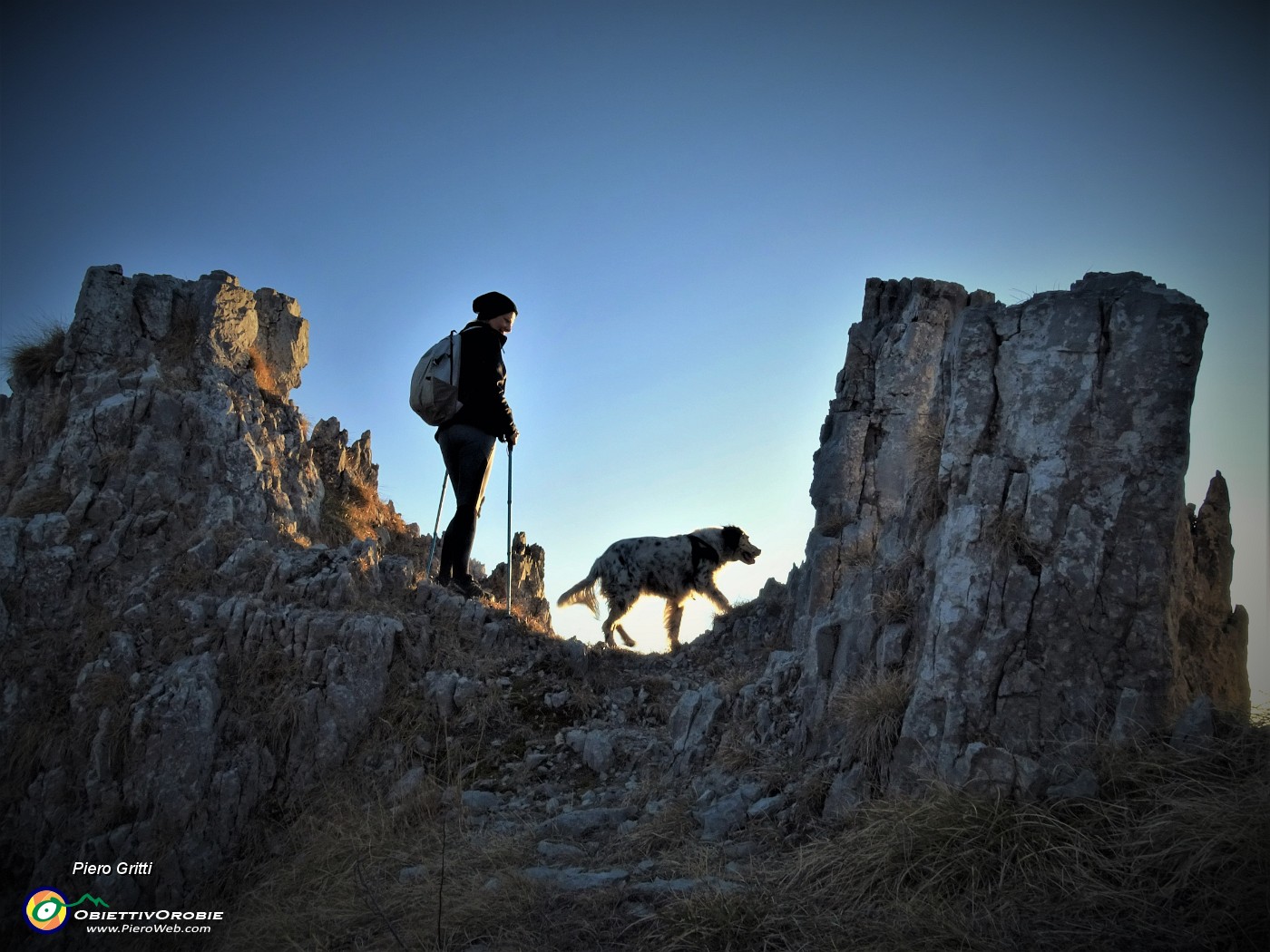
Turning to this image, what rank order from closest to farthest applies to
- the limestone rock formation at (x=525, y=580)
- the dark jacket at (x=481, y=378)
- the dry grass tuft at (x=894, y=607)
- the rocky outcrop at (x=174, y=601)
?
the dry grass tuft at (x=894, y=607)
the rocky outcrop at (x=174, y=601)
the dark jacket at (x=481, y=378)
the limestone rock formation at (x=525, y=580)

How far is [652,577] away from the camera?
1413cm

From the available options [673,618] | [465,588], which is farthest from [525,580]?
[465,588]

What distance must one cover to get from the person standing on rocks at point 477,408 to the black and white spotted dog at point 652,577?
4374 mm

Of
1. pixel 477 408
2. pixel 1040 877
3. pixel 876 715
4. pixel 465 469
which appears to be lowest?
pixel 1040 877

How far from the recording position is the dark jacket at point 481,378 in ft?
31.8

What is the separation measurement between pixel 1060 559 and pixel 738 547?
9502 millimetres

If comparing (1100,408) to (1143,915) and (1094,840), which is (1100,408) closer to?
(1094,840)

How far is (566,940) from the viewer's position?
4625mm

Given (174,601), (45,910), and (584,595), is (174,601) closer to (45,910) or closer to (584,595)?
(45,910)

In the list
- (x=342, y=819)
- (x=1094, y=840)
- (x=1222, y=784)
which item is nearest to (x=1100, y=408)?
(x=1222, y=784)

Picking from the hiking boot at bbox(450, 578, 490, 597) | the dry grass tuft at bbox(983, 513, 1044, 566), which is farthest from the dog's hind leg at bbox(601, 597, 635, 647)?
the dry grass tuft at bbox(983, 513, 1044, 566)

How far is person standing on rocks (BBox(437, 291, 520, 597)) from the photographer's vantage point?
9.71 m

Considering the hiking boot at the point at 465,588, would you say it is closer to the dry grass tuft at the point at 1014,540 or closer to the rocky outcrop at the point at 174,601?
the rocky outcrop at the point at 174,601

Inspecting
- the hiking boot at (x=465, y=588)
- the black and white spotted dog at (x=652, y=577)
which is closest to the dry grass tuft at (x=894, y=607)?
the hiking boot at (x=465, y=588)
